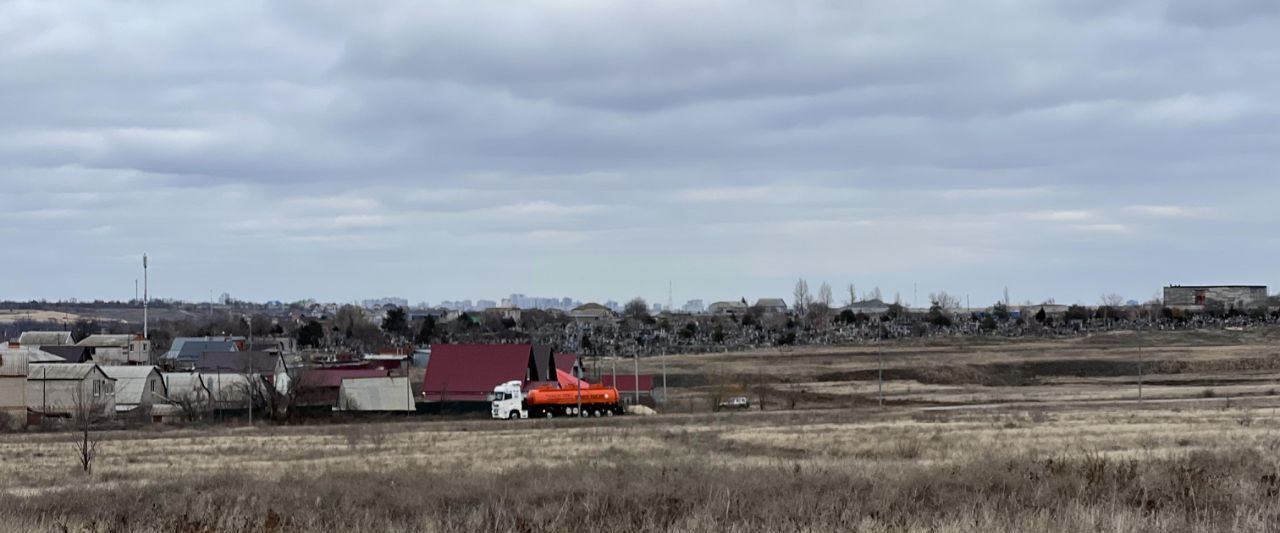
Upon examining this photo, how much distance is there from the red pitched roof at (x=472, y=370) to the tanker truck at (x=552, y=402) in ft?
34.9

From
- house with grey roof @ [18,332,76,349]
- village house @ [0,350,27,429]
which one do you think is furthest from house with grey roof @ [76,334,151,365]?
village house @ [0,350,27,429]

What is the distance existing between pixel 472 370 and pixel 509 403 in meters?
14.0

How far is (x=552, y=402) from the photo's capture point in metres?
67.9

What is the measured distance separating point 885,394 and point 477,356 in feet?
90.8

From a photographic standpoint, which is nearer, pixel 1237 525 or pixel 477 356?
pixel 1237 525

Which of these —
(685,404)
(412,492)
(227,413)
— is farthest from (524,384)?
(412,492)

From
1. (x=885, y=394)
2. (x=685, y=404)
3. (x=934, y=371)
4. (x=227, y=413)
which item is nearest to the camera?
(x=227, y=413)

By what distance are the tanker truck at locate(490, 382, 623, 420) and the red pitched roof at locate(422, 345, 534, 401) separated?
1063 cm

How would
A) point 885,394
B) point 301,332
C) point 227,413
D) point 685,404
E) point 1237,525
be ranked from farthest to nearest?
point 301,332 < point 885,394 < point 685,404 < point 227,413 < point 1237,525

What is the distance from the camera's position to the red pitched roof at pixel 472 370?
79.2 m

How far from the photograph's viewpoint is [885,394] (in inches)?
3487

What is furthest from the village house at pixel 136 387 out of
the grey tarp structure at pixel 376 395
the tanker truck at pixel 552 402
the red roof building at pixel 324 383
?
the tanker truck at pixel 552 402

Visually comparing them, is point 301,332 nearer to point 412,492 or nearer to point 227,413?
point 227,413

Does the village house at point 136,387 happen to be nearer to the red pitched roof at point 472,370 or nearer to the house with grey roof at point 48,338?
the red pitched roof at point 472,370
